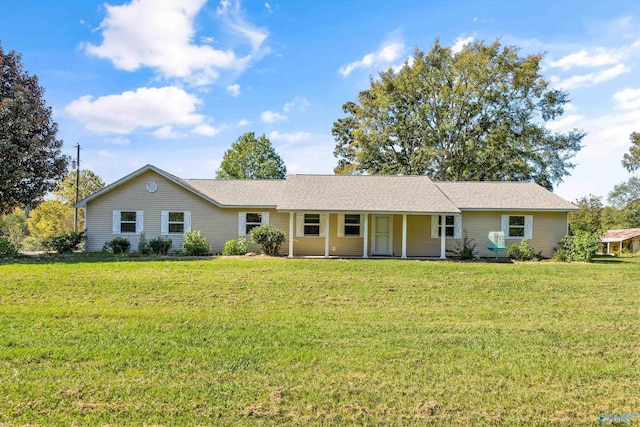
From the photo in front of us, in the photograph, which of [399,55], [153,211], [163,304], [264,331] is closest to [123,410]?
[264,331]

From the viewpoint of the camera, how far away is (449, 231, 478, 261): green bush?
58.2 feet

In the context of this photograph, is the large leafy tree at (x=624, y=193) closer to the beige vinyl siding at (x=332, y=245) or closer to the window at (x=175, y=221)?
the beige vinyl siding at (x=332, y=245)

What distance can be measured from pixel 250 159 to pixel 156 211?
2514 centimetres

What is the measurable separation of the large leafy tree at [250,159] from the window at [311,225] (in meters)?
24.6

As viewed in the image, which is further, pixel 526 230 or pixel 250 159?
pixel 250 159

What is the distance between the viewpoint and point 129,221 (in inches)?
741

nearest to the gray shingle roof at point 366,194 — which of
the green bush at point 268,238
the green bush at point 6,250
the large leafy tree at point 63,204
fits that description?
the green bush at point 268,238

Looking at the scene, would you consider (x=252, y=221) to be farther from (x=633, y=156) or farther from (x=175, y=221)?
(x=633, y=156)

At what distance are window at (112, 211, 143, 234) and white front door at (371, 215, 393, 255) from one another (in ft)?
37.5

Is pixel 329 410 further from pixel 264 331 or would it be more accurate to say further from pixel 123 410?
pixel 264 331

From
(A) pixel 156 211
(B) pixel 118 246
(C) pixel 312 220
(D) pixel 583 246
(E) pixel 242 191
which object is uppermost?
(E) pixel 242 191

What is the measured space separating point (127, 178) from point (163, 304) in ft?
40.0

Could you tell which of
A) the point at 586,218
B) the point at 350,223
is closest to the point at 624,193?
the point at 586,218

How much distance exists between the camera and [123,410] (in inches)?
147
